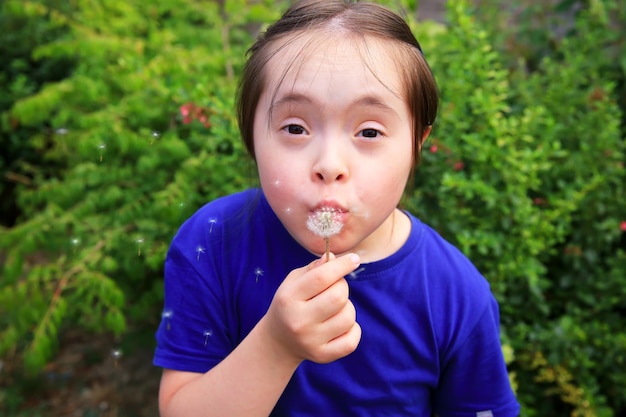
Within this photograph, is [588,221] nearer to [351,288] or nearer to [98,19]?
[351,288]

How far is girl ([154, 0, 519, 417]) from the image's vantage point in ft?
3.30

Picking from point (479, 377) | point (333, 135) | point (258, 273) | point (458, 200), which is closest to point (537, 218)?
point (458, 200)

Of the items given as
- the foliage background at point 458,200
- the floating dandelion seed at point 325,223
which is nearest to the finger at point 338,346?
the floating dandelion seed at point 325,223

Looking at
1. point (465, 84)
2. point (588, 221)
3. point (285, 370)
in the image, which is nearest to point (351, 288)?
point (285, 370)

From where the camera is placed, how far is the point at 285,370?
106cm

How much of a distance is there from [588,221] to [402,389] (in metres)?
1.54

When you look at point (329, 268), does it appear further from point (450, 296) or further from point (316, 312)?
point (450, 296)

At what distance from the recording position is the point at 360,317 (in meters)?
1.28

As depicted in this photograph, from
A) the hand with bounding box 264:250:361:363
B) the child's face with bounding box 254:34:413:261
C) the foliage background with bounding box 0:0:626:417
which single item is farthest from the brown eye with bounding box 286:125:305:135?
the foliage background with bounding box 0:0:626:417

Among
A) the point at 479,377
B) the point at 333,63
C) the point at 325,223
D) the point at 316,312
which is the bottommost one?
the point at 479,377

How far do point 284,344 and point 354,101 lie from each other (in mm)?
421

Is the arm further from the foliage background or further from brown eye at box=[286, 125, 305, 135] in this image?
the foliage background

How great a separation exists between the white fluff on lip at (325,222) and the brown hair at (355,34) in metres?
0.26

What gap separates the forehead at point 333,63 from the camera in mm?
1009
